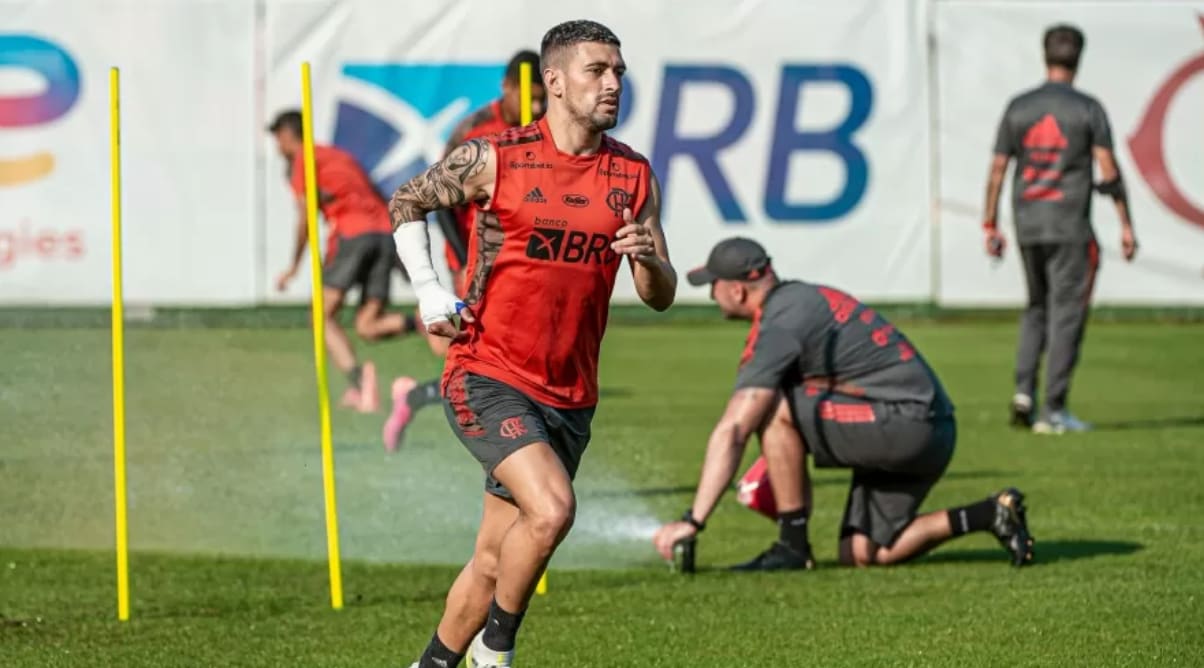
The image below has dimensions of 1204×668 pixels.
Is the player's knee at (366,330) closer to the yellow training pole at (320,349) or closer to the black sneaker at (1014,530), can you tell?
the yellow training pole at (320,349)

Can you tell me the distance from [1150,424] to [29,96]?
10235 millimetres

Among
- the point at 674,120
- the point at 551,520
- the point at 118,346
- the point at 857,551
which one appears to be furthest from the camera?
the point at 674,120

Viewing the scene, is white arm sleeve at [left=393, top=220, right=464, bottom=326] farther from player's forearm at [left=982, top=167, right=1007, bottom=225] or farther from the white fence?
the white fence

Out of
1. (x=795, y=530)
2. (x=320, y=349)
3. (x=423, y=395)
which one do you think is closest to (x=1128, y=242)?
(x=423, y=395)

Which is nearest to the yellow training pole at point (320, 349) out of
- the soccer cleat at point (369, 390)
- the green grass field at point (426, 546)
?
the green grass field at point (426, 546)

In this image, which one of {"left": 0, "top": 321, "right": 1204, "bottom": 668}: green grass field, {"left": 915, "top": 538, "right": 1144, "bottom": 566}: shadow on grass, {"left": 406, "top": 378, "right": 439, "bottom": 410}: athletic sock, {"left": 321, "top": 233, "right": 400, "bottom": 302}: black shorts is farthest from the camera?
{"left": 321, "top": 233, "right": 400, "bottom": 302}: black shorts

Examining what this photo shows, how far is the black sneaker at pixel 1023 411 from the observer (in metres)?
13.6

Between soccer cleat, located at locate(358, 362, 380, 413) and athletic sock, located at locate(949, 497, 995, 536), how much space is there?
4.10 m

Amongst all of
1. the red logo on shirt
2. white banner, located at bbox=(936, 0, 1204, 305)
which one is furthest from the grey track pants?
white banner, located at bbox=(936, 0, 1204, 305)

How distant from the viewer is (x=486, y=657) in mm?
5898

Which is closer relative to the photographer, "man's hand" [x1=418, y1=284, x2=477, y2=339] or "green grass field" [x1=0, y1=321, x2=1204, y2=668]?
"man's hand" [x1=418, y1=284, x2=477, y2=339]

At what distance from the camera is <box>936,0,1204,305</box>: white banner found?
19.5 m

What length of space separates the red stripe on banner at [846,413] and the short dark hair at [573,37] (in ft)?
9.63

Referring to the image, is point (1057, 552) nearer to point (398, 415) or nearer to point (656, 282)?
point (656, 282)
